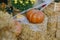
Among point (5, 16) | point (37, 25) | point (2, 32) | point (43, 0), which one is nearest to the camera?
point (2, 32)

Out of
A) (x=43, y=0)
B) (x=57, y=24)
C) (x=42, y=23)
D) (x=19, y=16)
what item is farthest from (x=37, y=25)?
(x=43, y=0)

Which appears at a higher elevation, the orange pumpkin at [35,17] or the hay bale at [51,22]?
the orange pumpkin at [35,17]

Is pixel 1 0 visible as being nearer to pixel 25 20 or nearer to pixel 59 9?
pixel 25 20

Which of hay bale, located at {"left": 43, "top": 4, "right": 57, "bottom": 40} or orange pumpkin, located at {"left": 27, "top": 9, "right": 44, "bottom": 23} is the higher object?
orange pumpkin, located at {"left": 27, "top": 9, "right": 44, "bottom": 23}

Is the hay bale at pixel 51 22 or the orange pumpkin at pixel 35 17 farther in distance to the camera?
the hay bale at pixel 51 22

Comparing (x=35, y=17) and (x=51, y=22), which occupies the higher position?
(x=35, y=17)

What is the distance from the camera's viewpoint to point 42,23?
2.37 metres

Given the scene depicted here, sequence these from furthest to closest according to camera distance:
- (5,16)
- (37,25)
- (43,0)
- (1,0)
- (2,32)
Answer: (43,0) < (1,0) < (37,25) < (5,16) < (2,32)

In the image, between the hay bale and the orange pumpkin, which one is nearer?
the orange pumpkin

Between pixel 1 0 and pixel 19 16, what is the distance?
38 cm

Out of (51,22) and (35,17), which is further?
(51,22)

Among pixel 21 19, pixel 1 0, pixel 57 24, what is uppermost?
A: pixel 1 0

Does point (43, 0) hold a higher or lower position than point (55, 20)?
higher

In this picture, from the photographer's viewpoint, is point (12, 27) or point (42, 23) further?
point (42, 23)
